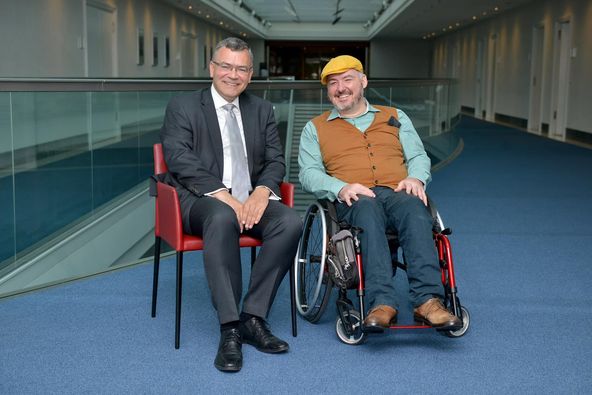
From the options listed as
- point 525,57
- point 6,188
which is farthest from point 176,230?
point 525,57

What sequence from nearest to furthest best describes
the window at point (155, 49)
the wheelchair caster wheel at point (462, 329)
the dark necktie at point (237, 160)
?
the wheelchair caster wheel at point (462, 329) → the dark necktie at point (237, 160) → the window at point (155, 49)

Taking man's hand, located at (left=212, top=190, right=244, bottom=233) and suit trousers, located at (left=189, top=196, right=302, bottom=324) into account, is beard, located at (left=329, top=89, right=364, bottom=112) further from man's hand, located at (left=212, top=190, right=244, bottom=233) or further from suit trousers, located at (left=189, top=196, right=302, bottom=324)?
man's hand, located at (left=212, top=190, right=244, bottom=233)

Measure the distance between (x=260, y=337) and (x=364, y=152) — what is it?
0.97 meters

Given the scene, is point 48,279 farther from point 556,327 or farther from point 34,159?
point 556,327

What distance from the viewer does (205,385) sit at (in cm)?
274

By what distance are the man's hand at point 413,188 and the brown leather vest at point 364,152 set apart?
108 millimetres

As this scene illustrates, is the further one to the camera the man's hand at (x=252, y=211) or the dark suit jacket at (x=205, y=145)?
the dark suit jacket at (x=205, y=145)

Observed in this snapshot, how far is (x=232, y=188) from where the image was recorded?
3.42m

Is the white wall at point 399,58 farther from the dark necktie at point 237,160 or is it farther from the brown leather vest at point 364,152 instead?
the dark necktie at point 237,160

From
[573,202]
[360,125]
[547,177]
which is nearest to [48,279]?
[360,125]

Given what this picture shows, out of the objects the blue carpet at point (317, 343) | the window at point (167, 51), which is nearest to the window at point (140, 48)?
the window at point (167, 51)

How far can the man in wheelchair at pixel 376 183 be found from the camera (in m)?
3.07

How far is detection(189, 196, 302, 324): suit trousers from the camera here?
9.99 ft

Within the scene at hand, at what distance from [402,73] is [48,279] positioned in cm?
3207
